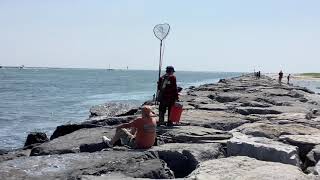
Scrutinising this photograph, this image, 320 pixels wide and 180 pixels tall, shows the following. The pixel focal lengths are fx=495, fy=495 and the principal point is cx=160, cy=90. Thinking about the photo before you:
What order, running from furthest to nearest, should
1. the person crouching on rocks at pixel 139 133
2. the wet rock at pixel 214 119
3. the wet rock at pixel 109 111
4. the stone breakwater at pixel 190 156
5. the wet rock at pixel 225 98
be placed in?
1. the wet rock at pixel 109 111
2. the wet rock at pixel 225 98
3. the wet rock at pixel 214 119
4. the person crouching on rocks at pixel 139 133
5. the stone breakwater at pixel 190 156

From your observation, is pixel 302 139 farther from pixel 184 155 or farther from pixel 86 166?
pixel 86 166

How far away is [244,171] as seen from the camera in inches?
207

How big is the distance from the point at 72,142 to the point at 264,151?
3.08 m

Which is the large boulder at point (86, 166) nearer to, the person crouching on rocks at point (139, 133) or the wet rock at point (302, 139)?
the person crouching on rocks at point (139, 133)

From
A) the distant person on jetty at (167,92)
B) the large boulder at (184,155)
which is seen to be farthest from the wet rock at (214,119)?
the large boulder at (184,155)

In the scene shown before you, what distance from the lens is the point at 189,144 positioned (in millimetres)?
6984

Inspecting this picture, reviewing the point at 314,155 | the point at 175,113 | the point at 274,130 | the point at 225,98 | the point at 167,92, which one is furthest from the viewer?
the point at 225,98

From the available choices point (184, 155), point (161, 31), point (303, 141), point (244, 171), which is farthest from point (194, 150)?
point (161, 31)

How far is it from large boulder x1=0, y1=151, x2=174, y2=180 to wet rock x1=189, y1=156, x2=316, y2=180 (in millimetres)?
578

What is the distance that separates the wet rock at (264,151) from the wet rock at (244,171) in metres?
0.54

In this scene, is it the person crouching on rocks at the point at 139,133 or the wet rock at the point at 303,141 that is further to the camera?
the wet rock at the point at 303,141

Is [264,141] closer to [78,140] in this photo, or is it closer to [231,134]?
[231,134]

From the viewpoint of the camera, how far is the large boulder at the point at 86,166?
554 centimetres

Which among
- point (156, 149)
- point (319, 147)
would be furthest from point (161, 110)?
point (319, 147)
